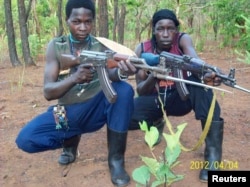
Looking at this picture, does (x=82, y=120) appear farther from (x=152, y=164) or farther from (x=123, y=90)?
(x=152, y=164)

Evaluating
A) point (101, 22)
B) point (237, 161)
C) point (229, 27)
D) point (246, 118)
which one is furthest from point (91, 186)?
point (229, 27)

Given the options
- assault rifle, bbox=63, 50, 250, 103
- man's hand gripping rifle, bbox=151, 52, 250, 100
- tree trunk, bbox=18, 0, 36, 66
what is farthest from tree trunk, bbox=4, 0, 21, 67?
man's hand gripping rifle, bbox=151, 52, 250, 100

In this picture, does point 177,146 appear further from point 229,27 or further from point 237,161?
point 229,27

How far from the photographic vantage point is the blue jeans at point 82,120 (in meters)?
2.50

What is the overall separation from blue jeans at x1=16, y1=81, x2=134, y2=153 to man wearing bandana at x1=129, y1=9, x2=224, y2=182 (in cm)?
23

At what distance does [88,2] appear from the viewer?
259 cm

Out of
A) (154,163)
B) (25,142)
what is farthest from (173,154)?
(25,142)

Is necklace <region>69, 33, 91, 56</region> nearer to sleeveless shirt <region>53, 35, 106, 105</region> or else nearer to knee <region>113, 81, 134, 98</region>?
sleeveless shirt <region>53, 35, 106, 105</region>

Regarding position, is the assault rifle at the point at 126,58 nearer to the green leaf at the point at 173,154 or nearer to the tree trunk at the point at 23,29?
the green leaf at the point at 173,154

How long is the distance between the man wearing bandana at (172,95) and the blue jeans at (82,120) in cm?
23

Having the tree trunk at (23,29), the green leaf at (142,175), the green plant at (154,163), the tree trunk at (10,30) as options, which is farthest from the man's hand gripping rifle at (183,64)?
the tree trunk at (10,30)

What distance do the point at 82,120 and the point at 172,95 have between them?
2.38 feet

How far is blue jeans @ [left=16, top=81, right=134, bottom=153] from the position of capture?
250 centimetres

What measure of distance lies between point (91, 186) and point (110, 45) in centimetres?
99
